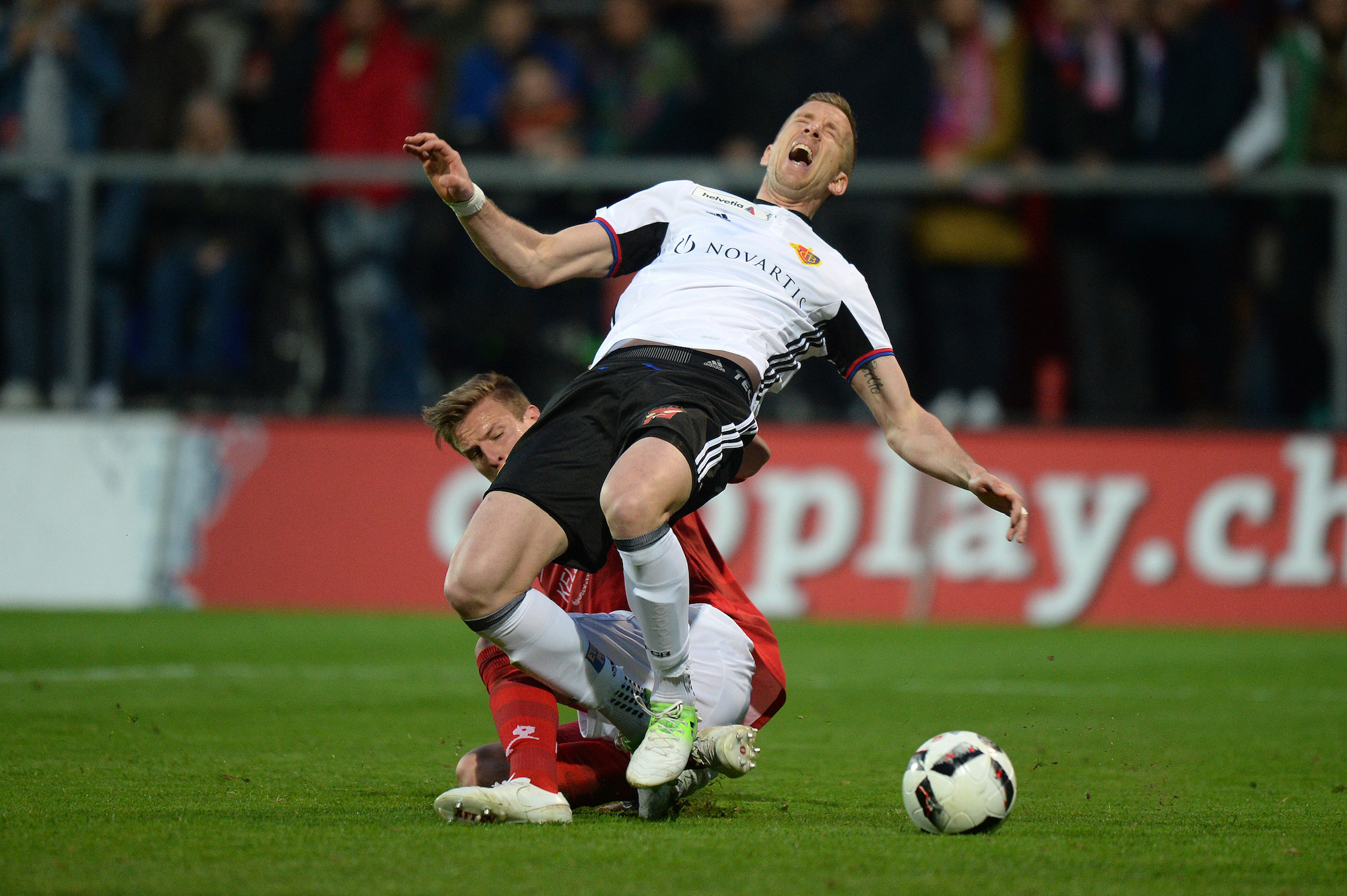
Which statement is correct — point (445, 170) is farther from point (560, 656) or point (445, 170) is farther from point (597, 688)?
point (597, 688)

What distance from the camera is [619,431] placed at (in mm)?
4977

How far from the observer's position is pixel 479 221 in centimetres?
508

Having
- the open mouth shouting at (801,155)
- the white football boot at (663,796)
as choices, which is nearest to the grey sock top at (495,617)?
the white football boot at (663,796)

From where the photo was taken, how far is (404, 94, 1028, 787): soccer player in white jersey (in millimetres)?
4652

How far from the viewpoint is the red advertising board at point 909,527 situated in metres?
11.0

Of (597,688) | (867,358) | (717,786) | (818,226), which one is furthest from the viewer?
(818,226)

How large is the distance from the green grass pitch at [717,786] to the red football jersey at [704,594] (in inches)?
13.4

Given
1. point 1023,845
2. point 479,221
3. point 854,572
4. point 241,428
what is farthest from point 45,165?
point 1023,845

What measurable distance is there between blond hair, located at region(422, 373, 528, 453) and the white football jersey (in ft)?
1.17

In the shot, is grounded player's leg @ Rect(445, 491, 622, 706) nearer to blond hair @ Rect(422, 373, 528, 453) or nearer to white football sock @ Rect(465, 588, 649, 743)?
white football sock @ Rect(465, 588, 649, 743)

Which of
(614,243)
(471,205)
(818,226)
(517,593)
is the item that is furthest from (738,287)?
(818,226)

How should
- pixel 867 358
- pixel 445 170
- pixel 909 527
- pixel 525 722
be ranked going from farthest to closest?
1. pixel 909 527
2. pixel 867 358
3. pixel 445 170
4. pixel 525 722

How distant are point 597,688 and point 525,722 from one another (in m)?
0.24

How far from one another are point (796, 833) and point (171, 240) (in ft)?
29.5
